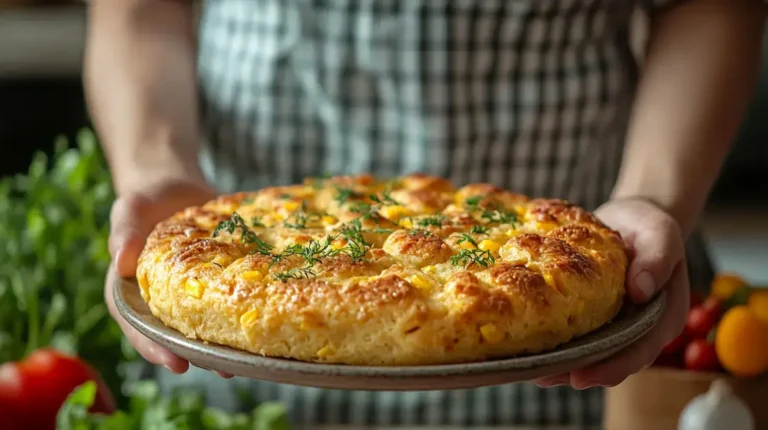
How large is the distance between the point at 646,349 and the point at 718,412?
0.43 meters

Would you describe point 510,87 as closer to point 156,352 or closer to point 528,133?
point 528,133

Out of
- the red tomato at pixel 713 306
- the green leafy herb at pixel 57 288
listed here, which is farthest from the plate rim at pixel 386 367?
the green leafy herb at pixel 57 288

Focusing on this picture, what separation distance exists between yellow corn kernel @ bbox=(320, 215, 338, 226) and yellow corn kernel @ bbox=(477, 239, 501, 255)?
0.24 m

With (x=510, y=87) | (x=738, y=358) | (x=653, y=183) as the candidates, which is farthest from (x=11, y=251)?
(x=738, y=358)

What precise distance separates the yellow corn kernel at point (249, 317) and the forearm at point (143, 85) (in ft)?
2.47

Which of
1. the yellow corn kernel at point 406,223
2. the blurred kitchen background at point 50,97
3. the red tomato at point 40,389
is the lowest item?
the blurred kitchen background at point 50,97

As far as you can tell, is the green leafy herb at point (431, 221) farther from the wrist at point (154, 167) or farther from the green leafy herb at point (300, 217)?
the wrist at point (154, 167)

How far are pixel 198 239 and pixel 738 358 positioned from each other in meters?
1.07

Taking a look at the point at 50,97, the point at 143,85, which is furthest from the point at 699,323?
the point at 50,97

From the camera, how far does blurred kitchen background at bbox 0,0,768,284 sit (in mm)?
4840

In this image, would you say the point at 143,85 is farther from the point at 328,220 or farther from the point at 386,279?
the point at 386,279

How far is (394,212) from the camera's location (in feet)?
4.55

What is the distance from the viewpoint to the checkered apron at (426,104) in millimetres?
2045

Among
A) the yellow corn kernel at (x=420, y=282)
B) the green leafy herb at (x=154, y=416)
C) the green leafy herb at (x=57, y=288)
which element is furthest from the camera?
the green leafy herb at (x=57, y=288)
